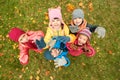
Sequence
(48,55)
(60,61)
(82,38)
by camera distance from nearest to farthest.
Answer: (82,38) < (60,61) < (48,55)

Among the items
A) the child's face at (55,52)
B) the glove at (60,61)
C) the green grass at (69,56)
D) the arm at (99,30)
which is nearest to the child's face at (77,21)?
the arm at (99,30)

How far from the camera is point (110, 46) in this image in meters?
7.78

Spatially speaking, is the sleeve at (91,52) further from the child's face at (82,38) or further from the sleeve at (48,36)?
the sleeve at (48,36)

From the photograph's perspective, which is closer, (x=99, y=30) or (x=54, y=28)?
(x=54, y=28)

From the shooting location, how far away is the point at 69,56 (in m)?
7.49

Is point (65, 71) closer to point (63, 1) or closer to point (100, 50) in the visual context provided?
point (100, 50)

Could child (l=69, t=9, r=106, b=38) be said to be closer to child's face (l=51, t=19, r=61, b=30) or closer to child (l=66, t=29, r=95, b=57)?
child (l=66, t=29, r=95, b=57)

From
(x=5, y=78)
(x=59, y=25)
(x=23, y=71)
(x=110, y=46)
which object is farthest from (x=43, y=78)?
(x=110, y=46)

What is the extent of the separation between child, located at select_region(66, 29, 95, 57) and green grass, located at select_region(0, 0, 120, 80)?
56 centimetres

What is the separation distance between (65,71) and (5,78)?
163 cm

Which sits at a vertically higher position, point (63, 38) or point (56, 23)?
point (56, 23)

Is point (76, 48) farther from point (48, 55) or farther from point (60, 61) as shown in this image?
point (48, 55)

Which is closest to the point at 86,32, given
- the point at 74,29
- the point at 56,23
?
the point at 74,29

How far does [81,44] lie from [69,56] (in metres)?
1.20
